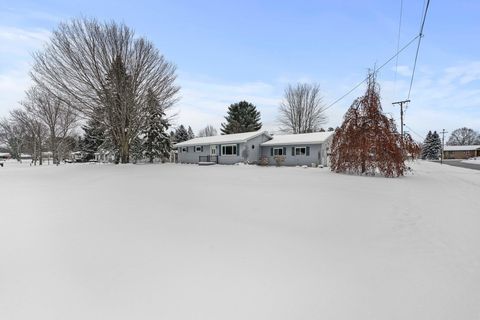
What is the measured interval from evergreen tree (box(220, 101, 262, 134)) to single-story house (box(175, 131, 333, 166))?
13339 millimetres

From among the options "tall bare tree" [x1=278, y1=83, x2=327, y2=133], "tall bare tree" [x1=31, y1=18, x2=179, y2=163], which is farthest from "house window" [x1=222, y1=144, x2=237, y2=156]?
"tall bare tree" [x1=278, y1=83, x2=327, y2=133]

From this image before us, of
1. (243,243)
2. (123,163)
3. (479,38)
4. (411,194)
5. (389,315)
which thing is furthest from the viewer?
(123,163)

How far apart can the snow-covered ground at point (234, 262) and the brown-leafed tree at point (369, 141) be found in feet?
26.7

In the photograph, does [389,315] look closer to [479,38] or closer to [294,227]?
[294,227]

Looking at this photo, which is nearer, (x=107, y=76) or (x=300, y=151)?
(x=107, y=76)

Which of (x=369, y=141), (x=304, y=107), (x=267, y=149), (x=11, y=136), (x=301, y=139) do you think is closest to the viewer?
(x=369, y=141)

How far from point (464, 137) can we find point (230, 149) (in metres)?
Answer: 87.4

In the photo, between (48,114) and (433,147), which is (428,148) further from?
(48,114)

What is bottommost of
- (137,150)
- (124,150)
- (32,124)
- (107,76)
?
(124,150)

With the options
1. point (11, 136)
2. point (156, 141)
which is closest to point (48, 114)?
point (156, 141)

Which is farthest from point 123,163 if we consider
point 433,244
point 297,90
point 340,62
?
point 297,90

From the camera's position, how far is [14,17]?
37.5ft

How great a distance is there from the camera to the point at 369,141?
13695 millimetres

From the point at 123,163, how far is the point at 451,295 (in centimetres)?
2025
